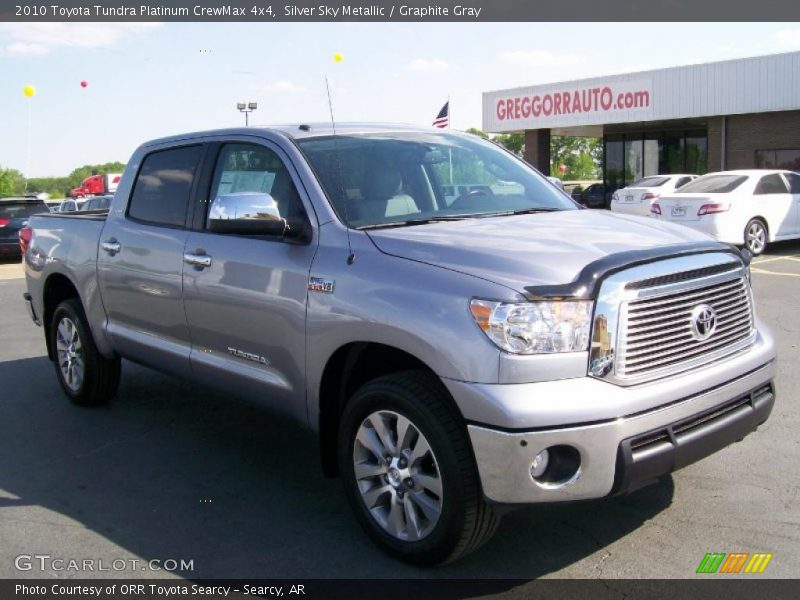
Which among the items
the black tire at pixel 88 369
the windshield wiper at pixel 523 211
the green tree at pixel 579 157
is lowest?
the black tire at pixel 88 369

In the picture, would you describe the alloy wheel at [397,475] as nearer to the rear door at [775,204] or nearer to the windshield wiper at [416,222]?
the windshield wiper at [416,222]

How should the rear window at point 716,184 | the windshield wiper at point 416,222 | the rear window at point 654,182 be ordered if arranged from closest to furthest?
the windshield wiper at point 416,222 < the rear window at point 716,184 < the rear window at point 654,182

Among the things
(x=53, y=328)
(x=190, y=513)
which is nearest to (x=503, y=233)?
(x=190, y=513)

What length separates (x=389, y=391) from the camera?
3.54 meters

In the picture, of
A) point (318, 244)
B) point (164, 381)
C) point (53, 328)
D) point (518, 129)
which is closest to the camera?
point (318, 244)

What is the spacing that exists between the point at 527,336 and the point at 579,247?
0.59 m

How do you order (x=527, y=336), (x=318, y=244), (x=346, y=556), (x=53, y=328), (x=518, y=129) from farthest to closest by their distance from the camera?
(x=518, y=129), (x=53, y=328), (x=318, y=244), (x=346, y=556), (x=527, y=336)

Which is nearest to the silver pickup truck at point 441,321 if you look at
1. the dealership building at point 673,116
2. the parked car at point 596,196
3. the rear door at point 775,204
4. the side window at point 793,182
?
the rear door at point 775,204

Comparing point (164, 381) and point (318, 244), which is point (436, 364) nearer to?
point (318, 244)

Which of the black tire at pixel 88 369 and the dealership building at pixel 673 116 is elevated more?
the dealership building at pixel 673 116

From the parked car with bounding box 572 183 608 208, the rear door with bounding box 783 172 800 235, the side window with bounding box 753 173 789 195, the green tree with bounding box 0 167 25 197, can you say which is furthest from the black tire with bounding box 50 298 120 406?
the green tree with bounding box 0 167 25 197

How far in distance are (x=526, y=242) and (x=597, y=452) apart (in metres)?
0.98

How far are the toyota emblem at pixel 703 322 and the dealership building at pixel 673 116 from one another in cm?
2470

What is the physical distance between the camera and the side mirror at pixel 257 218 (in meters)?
4.07
